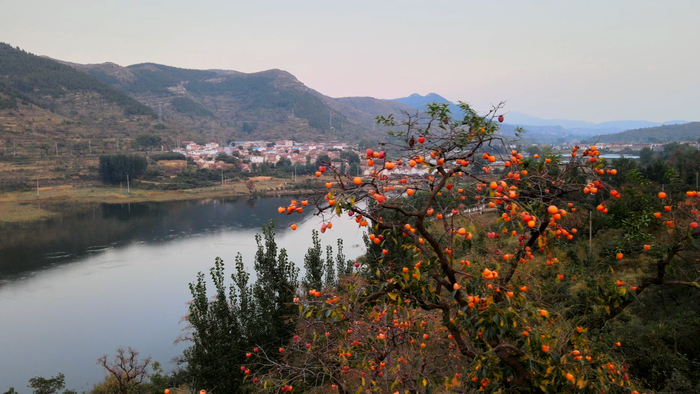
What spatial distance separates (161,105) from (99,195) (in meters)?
49.3

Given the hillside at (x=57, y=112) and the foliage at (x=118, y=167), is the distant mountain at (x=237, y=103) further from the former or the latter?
the foliage at (x=118, y=167)

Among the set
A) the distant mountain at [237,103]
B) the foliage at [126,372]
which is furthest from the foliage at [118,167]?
the distant mountain at [237,103]

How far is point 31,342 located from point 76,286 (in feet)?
11.4

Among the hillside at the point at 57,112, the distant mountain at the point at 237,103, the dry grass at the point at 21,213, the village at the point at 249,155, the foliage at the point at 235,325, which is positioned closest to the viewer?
the foliage at the point at 235,325

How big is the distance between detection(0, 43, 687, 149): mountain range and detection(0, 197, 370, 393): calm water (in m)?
11.1

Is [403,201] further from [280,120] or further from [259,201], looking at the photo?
[280,120]

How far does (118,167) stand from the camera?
30828 mm

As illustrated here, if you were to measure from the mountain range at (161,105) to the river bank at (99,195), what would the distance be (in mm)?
10469

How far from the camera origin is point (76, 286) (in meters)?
13.2

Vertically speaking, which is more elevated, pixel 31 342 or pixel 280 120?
pixel 280 120

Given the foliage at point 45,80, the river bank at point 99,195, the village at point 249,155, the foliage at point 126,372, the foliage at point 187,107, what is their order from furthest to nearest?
1. the foliage at point 187,107
2. the foliage at point 45,80
3. the village at point 249,155
4. the river bank at point 99,195
5. the foliage at point 126,372

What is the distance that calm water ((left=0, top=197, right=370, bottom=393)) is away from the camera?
31.5ft

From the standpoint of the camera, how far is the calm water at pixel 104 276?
9.60 m

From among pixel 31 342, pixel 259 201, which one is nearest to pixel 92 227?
pixel 259 201
